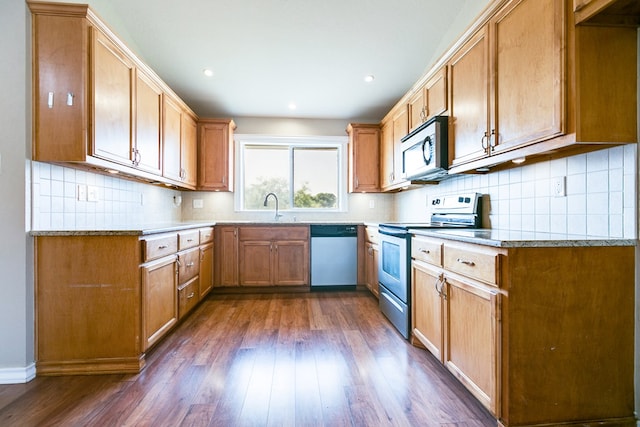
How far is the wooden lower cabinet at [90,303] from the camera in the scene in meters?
1.81

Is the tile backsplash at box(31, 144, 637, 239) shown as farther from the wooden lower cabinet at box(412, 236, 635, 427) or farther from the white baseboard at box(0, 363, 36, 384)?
the white baseboard at box(0, 363, 36, 384)

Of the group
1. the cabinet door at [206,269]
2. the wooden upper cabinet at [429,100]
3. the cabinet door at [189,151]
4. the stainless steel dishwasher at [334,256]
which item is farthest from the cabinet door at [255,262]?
the wooden upper cabinet at [429,100]

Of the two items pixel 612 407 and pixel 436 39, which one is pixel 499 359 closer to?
pixel 612 407

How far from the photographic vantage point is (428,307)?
1985 millimetres

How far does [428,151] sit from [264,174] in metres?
2.55

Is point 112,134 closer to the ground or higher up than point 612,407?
higher up

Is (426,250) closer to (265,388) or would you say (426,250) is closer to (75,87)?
(265,388)

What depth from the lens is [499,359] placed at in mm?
1309

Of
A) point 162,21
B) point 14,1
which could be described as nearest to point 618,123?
point 14,1

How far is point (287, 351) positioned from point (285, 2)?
113 inches

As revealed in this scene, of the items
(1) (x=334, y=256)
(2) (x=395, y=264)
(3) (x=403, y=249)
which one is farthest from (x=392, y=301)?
(1) (x=334, y=256)

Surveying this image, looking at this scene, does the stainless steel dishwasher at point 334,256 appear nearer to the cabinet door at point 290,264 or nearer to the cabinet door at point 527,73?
the cabinet door at point 290,264

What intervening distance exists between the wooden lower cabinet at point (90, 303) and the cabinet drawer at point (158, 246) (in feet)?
0.06

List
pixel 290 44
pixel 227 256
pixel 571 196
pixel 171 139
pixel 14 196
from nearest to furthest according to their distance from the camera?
pixel 571 196 → pixel 14 196 → pixel 290 44 → pixel 171 139 → pixel 227 256
